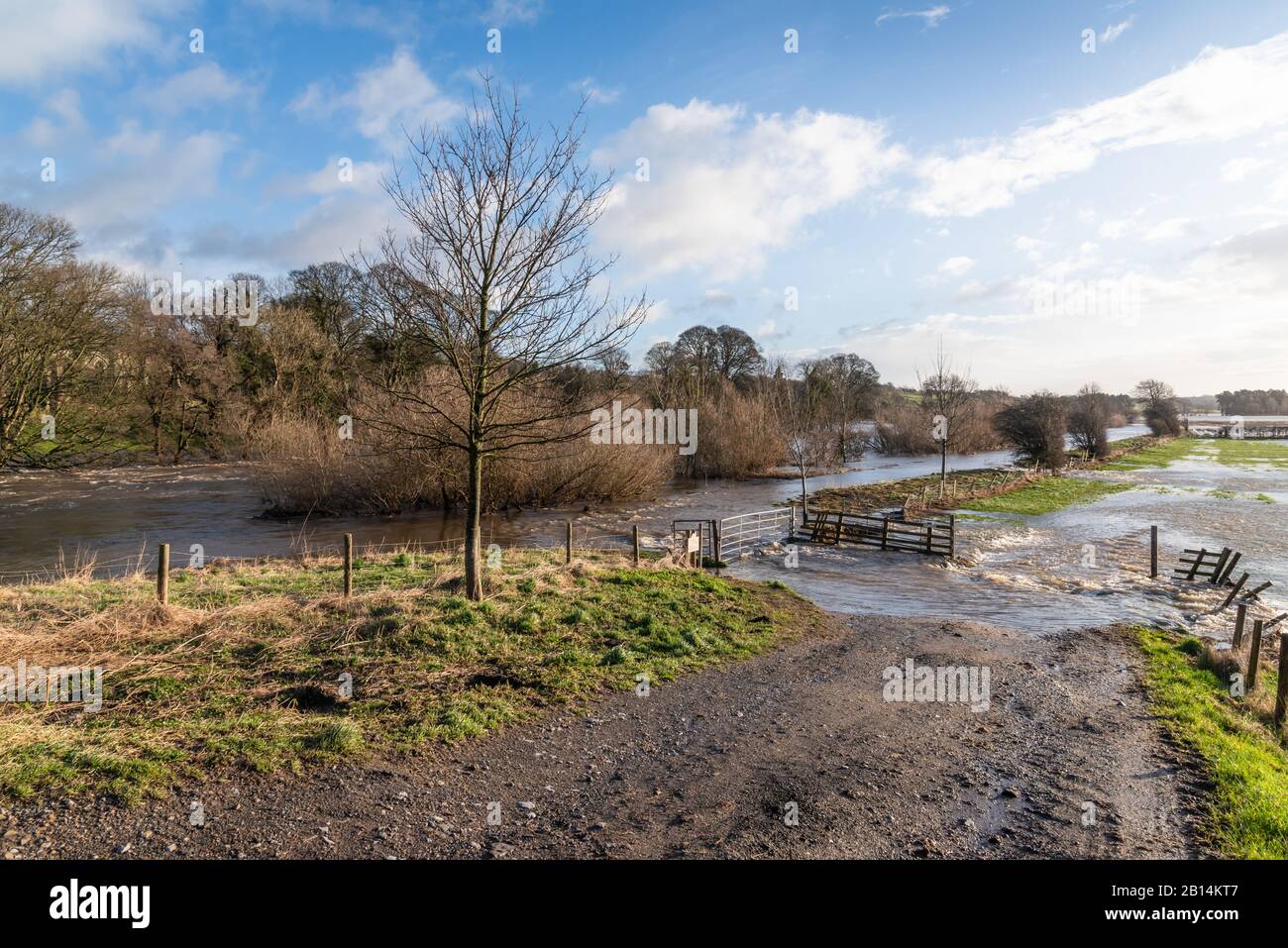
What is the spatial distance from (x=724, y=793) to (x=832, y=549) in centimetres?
2024

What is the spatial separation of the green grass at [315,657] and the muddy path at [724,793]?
1.62 ft

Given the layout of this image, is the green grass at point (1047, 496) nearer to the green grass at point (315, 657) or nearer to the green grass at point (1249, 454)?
the green grass at point (1249, 454)

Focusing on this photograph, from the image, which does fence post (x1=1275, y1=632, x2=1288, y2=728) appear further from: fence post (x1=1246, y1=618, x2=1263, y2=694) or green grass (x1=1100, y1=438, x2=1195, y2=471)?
green grass (x1=1100, y1=438, x2=1195, y2=471)

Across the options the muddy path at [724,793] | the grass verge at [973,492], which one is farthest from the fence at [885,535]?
the muddy path at [724,793]

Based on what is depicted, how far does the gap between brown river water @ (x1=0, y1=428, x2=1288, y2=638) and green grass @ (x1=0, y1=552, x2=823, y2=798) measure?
638 centimetres

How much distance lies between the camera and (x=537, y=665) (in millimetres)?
9789

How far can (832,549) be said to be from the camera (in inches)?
1025

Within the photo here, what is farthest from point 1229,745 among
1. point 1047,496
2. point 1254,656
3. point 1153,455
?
point 1153,455

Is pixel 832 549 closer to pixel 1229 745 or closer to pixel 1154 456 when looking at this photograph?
pixel 1229 745

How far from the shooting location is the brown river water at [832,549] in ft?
61.0
